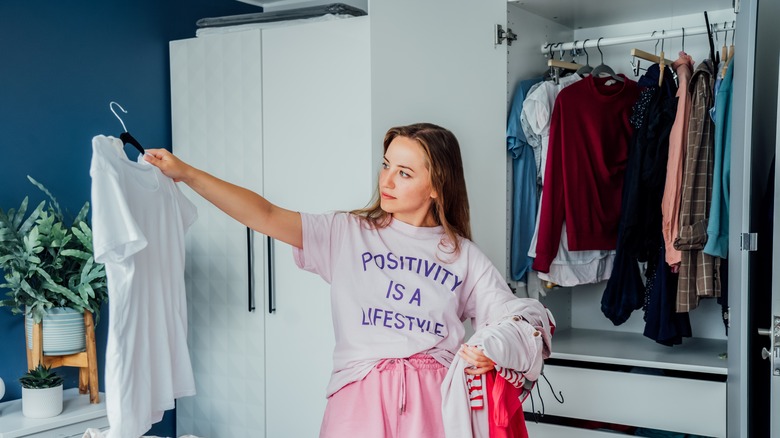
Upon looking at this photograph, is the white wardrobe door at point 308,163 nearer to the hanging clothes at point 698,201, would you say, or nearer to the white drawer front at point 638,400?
the white drawer front at point 638,400

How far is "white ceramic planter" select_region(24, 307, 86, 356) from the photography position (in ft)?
8.83

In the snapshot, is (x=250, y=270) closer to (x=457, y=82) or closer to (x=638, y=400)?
(x=457, y=82)

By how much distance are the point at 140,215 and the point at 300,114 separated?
3.09ft

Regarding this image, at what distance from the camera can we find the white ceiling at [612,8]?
331 centimetres

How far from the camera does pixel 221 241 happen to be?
123 inches

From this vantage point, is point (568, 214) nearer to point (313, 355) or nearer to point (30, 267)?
point (313, 355)

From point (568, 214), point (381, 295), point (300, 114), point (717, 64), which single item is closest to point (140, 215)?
point (381, 295)

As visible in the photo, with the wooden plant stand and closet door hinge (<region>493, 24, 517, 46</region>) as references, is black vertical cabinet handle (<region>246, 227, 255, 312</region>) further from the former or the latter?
closet door hinge (<region>493, 24, 517, 46</region>)

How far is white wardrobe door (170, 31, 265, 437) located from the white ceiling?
1141mm

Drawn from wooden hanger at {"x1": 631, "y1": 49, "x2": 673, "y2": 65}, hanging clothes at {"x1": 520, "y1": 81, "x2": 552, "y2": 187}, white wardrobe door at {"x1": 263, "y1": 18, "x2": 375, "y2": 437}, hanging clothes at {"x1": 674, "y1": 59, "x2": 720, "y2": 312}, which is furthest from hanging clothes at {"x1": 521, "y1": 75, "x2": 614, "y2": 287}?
white wardrobe door at {"x1": 263, "y1": 18, "x2": 375, "y2": 437}

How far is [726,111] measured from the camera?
2797mm

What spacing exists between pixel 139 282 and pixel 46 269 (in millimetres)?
823

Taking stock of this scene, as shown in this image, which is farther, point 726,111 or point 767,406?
point 726,111

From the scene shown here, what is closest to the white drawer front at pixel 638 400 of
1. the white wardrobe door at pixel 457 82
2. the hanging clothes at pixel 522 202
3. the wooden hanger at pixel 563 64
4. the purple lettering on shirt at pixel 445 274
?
the hanging clothes at pixel 522 202
